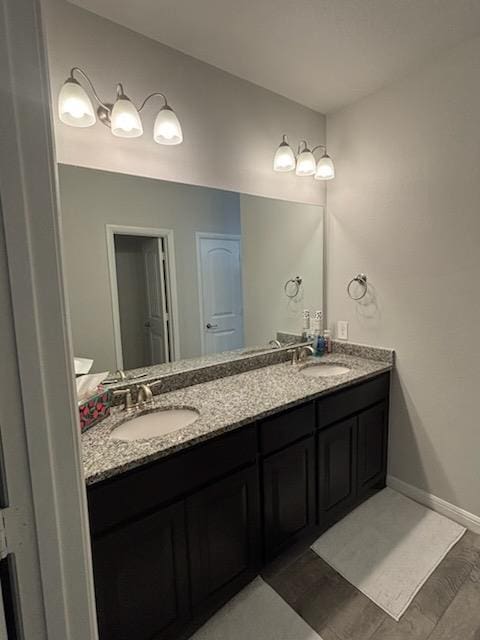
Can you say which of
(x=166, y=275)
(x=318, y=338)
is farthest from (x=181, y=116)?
(x=318, y=338)

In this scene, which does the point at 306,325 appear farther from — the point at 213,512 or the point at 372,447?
the point at 213,512

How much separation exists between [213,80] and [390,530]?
8.75 ft

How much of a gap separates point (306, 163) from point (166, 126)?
0.96m

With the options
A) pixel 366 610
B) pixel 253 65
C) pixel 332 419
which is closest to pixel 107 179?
pixel 253 65

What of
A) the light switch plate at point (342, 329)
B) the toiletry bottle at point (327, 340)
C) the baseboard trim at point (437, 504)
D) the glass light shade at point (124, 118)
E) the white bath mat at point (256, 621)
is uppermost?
the glass light shade at point (124, 118)

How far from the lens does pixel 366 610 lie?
1.49 metres

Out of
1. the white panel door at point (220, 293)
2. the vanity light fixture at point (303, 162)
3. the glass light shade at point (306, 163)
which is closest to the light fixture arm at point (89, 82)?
the white panel door at point (220, 293)

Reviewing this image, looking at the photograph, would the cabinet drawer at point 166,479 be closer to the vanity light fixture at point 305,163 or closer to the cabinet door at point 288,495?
the cabinet door at point 288,495

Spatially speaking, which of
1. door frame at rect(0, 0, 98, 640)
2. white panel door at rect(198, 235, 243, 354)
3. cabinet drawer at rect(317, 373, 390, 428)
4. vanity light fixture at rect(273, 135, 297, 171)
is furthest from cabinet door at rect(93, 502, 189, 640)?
vanity light fixture at rect(273, 135, 297, 171)

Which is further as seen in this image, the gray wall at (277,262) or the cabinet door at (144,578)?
the gray wall at (277,262)

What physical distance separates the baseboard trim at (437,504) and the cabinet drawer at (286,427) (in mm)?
1005

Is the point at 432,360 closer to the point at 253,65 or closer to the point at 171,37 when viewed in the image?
the point at 253,65

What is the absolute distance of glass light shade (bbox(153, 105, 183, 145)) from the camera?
1554 millimetres

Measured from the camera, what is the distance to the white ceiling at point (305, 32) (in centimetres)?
144
